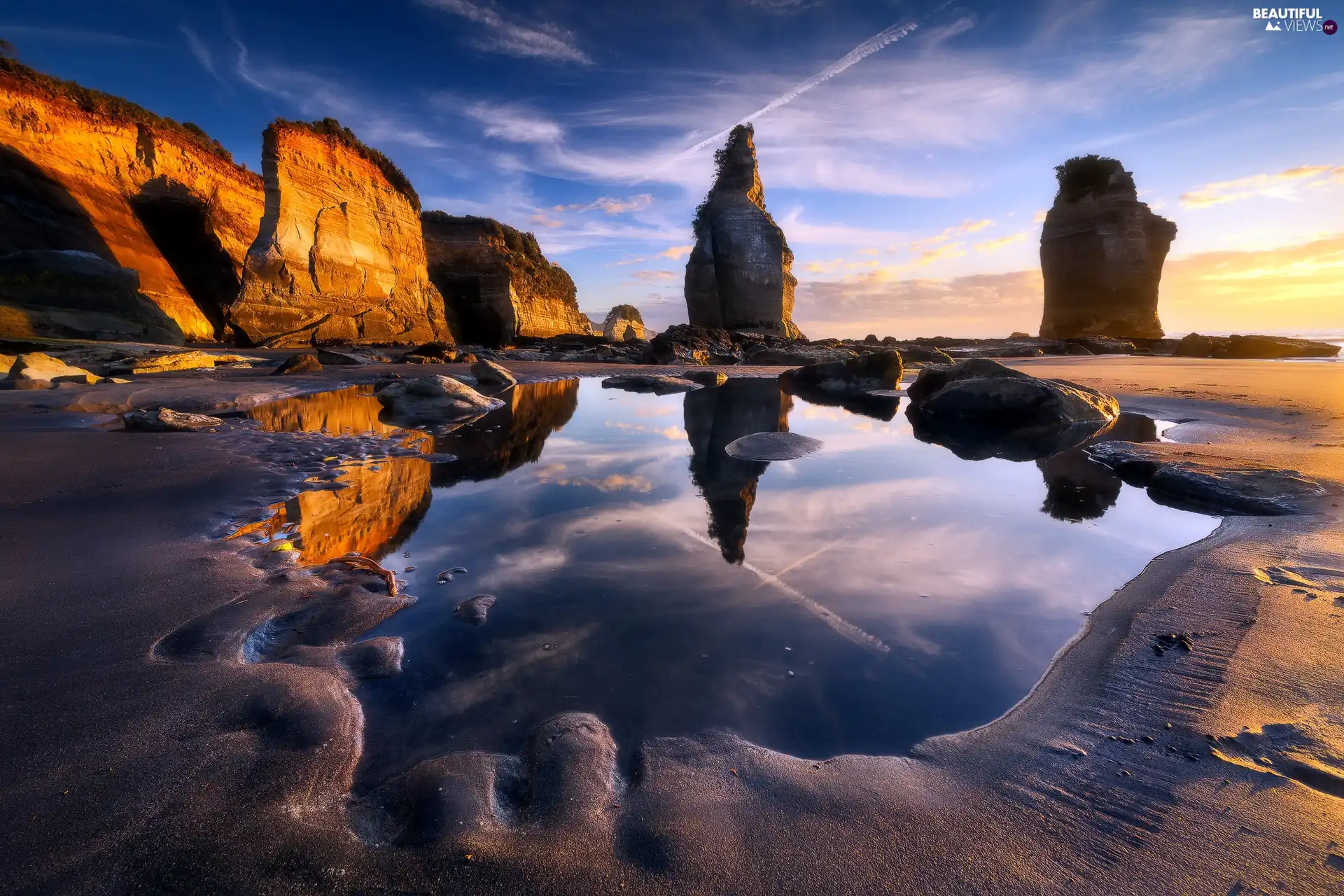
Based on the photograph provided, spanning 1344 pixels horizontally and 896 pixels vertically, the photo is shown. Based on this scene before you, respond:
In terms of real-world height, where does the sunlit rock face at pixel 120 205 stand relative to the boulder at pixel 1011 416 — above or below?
above

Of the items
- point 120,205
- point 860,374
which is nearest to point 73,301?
point 120,205

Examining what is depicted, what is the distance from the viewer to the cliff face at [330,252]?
18.1 meters

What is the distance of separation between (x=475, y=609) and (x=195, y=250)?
28.4 meters

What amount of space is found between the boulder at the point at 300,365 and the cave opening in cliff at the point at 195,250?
12453 millimetres

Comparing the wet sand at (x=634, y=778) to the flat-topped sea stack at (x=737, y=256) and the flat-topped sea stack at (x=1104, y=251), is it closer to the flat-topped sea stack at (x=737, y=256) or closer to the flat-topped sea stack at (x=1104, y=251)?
the flat-topped sea stack at (x=737, y=256)

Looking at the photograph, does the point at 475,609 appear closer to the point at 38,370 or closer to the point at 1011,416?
the point at 1011,416

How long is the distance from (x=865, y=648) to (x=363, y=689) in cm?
179

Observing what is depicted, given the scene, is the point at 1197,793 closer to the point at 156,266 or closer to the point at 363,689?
the point at 363,689

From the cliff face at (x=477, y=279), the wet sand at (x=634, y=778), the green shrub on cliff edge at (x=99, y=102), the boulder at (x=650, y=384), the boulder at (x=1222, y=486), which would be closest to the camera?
the wet sand at (x=634, y=778)

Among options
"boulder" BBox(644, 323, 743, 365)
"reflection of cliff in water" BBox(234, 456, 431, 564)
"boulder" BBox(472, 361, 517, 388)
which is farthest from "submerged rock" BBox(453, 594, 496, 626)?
"boulder" BBox(644, 323, 743, 365)

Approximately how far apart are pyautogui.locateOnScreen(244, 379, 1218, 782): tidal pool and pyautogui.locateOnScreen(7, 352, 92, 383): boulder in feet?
25.9

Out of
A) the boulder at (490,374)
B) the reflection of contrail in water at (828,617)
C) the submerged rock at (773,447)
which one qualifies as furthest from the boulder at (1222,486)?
the boulder at (490,374)

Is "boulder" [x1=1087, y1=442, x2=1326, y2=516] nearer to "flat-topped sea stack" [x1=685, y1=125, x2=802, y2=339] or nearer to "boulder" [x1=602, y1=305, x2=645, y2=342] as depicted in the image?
"flat-topped sea stack" [x1=685, y1=125, x2=802, y2=339]

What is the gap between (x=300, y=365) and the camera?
→ 1215cm
